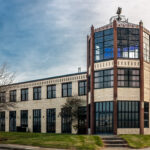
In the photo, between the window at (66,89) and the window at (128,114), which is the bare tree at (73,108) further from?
the window at (128,114)

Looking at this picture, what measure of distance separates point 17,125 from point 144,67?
84.2ft

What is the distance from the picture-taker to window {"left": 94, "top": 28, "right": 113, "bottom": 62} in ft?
121

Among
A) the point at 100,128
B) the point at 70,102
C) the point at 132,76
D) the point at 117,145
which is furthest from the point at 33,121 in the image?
the point at 117,145

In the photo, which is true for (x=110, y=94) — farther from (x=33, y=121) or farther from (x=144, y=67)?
(x=33, y=121)

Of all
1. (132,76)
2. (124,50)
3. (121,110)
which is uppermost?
(124,50)

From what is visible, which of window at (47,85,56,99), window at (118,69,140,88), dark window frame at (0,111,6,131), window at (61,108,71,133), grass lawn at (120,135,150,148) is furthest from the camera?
dark window frame at (0,111,6,131)

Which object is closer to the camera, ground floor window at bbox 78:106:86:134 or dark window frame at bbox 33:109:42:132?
ground floor window at bbox 78:106:86:134

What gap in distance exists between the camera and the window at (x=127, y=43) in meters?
36.6

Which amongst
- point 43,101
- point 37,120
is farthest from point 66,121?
point 37,120

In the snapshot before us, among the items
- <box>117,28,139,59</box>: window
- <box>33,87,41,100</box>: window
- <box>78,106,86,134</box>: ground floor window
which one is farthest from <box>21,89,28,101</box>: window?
<box>117,28,139,59</box>: window

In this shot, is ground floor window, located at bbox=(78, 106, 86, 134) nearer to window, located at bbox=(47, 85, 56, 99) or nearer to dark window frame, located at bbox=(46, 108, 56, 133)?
dark window frame, located at bbox=(46, 108, 56, 133)

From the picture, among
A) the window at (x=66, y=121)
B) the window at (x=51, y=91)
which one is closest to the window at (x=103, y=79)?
the window at (x=66, y=121)

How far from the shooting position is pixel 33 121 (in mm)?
50844

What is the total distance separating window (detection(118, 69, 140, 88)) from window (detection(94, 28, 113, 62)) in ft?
7.66
